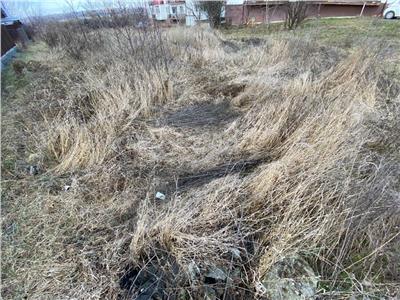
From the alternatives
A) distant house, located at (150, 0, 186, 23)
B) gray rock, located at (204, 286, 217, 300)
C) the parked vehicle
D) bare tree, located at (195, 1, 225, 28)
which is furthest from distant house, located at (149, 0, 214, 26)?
gray rock, located at (204, 286, 217, 300)

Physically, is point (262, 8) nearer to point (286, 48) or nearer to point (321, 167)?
point (286, 48)

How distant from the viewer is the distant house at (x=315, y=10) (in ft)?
42.0

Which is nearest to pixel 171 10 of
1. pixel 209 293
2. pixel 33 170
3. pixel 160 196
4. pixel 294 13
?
pixel 294 13

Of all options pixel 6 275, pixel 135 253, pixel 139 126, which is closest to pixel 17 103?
pixel 139 126

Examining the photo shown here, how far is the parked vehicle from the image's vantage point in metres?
11.2

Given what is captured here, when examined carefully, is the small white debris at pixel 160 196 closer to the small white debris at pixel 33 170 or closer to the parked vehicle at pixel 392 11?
the small white debris at pixel 33 170

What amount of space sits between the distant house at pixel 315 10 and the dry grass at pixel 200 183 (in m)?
9.85

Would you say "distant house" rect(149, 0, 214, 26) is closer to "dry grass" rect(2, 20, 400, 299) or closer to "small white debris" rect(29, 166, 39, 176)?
"dry grass" rect(2, 20, 400, 299)

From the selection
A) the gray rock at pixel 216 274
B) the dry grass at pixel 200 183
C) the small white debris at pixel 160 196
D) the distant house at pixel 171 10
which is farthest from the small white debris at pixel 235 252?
the distant house at pixel 171 10

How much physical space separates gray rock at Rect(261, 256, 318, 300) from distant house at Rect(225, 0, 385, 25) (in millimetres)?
13046

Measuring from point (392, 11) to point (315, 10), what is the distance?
10.8ft

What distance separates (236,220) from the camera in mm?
1980

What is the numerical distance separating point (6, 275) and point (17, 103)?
4166 millimetres

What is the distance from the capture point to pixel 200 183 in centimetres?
252
